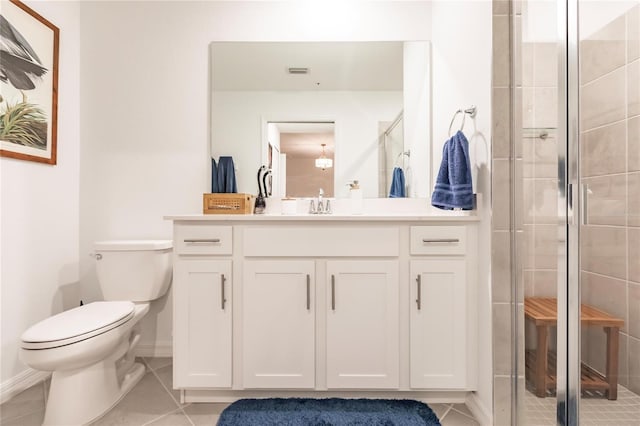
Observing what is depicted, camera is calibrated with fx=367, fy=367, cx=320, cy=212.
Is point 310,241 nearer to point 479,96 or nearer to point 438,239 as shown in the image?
point 438,239

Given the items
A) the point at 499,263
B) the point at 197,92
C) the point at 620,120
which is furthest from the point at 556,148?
the point at 197,92

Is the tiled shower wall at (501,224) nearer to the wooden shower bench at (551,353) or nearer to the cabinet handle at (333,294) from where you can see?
the wooden shower bench at (551,353)

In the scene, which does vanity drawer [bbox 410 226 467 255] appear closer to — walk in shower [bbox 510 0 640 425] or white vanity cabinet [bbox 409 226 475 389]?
white vanity cabinet [bbox 409 226 475 389]

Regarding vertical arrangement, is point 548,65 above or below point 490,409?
above

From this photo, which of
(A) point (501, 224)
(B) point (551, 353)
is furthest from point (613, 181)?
(B) point (551, 353)

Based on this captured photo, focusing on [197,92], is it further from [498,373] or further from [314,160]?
[498,373]

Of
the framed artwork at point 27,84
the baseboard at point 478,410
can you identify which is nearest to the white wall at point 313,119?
the framed artwork at point 27,84

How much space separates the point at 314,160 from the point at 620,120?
60.7 inches

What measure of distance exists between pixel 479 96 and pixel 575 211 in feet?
2.35

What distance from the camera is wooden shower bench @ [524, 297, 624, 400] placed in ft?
3.48

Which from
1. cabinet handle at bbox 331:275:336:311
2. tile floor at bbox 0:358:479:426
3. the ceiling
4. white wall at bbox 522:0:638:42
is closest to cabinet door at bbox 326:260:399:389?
cabinet handle at bbox 331:275:336:311

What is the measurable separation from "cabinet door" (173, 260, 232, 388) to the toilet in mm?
273

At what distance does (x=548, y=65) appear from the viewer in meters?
1.31

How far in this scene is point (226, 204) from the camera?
200cm
